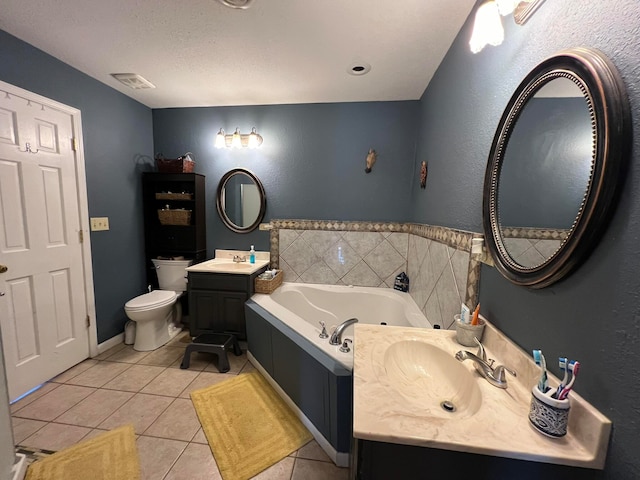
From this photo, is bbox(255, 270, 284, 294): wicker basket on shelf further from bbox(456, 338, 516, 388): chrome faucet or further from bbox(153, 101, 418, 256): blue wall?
bbox(456, 338, 516, 388): chrome faucet

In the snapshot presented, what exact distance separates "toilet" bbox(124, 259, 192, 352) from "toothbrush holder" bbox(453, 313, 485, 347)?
2442mm

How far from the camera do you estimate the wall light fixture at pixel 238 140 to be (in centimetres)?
250

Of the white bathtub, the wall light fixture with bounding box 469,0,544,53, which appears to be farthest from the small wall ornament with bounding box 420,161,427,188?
the wall light fixture with bounding box 469,0,544,53

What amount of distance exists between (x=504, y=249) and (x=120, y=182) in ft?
10.1

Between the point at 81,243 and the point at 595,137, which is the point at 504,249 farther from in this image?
the point at 81,243

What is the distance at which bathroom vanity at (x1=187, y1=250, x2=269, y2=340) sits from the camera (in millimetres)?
2301

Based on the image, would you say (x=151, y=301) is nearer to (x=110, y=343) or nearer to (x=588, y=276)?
(x=110, y=343)

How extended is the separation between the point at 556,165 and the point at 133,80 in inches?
116

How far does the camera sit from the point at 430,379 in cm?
102

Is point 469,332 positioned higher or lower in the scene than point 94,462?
higher

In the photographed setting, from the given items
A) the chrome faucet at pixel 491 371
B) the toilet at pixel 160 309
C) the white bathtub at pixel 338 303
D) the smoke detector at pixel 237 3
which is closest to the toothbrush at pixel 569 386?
the chrome faucet at pixel 491 371

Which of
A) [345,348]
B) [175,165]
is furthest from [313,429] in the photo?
[175,165]

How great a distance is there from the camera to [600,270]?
0.62 metres

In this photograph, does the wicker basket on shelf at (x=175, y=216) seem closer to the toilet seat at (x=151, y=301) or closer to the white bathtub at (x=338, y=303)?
the toilet seat at (x=151, y=301)
